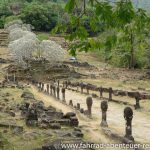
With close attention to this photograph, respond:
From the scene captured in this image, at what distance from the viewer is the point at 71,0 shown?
25.6 ft

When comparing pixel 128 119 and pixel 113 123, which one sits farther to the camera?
pixel 113 123

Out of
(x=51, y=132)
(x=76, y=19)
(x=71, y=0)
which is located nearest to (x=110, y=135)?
(x=51, y=132)

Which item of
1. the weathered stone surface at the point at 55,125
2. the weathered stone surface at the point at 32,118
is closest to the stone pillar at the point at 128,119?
the weathered stone surface at the point at 55,125

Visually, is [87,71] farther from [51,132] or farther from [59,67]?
[51,132]

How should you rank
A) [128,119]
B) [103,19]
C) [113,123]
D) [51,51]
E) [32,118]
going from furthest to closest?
[51,51] < [113,123] < [32,118] < [128,119] < [103,19]

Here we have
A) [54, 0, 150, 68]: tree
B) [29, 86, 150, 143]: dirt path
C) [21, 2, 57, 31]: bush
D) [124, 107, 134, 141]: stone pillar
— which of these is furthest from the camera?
[21, 2, 57, 31]: bush

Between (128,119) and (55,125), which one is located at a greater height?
(128,119)

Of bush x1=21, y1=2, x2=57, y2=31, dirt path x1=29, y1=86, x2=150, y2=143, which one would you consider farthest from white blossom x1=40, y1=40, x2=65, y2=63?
bush x1=21, y1=2, x2=57, y2=31

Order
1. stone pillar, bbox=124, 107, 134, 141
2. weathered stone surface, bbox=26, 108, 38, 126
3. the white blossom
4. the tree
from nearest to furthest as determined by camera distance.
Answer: the tree < stone pillar, bbox=124, 107, 134, 141 < weathered stone surface, bbox=26, 108, 38, 126 < the white blossom

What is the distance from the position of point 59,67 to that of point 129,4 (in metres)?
45.8

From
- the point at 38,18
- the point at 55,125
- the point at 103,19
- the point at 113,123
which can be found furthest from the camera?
the point at 38,18

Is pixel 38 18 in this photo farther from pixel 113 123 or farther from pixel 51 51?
pixel 113 123

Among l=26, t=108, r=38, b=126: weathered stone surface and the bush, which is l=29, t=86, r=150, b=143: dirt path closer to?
l=26, t=108, r=38, b=126: weathered stone surface

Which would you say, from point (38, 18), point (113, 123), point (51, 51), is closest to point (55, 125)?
point (113, 123)
